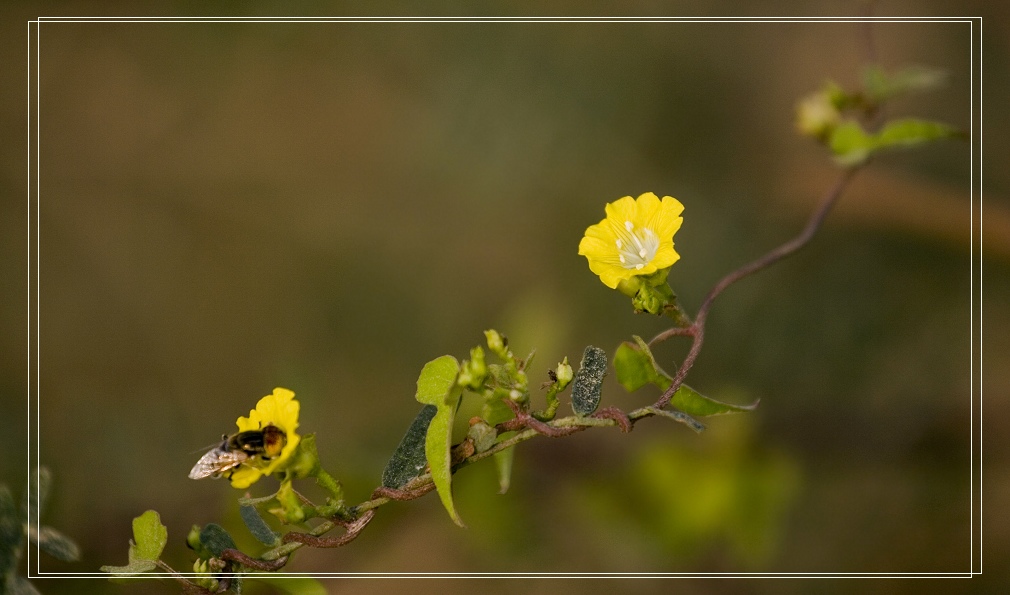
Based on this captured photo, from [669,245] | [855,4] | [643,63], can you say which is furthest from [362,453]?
[855,4]

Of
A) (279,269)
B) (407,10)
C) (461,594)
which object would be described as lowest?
(461,594)

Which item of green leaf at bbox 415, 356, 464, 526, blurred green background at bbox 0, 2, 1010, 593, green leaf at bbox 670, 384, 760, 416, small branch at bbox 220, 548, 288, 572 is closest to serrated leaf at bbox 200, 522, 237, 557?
small branch at bbox 220, 548, 288, 572

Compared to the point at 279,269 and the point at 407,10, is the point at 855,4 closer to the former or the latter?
the point at 407,10

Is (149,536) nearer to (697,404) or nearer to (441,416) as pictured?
(441,416)

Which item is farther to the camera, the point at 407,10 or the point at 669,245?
the point at 407,10

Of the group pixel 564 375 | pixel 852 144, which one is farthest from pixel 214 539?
pixel 852 144

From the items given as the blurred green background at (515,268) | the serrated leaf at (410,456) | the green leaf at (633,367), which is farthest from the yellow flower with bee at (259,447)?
the blurred green background at (515,268)
